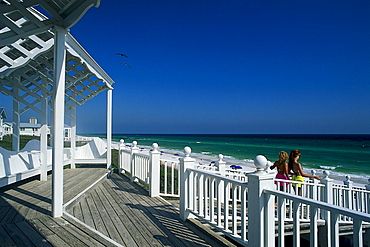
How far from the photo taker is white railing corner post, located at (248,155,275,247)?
2.02m

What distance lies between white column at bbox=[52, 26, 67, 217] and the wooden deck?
0.96 feet

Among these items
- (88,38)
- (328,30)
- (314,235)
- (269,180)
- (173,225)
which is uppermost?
(328,30)

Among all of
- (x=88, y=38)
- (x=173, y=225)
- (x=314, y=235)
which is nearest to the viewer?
(x=314, y=235)

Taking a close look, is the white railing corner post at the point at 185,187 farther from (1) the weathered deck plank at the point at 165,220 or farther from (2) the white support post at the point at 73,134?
(2) the white support post at the point at 73,134

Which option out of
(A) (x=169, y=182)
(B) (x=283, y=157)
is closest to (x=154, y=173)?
(B) (x=283, y=157)

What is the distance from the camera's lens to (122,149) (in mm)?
7504

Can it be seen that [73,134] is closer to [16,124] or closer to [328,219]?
[16,124]

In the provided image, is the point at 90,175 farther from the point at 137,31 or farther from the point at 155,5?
the point at 137,31

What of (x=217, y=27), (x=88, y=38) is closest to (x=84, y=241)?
(x=88, y=38)

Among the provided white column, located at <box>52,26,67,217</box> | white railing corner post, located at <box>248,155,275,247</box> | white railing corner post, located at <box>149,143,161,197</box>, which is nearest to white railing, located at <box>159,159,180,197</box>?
white railing corner post, located at <box>149,143,161,197</box>

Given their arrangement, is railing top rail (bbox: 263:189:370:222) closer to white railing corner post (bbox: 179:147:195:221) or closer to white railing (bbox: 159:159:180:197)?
white railing corner post (bbox: 179:147:195:221)

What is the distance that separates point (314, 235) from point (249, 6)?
21.0m

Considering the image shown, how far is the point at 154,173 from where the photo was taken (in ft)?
16.3

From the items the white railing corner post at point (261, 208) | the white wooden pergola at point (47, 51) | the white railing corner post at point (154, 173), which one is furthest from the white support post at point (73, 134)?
the white railing corner post at point (261, 208)
